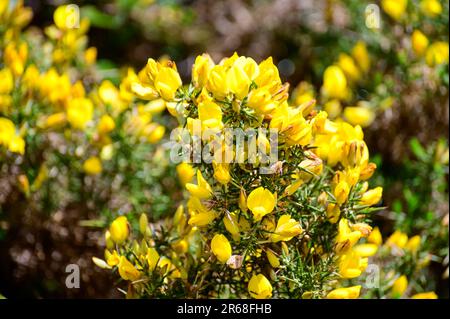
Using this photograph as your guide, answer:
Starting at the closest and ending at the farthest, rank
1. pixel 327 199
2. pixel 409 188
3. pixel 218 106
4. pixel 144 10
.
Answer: pixel 218 106 < pixel 327 199 < pixel 409 188 < pixel 144 10

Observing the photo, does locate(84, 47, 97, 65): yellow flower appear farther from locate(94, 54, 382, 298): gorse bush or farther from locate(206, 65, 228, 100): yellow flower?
locate(206, 65, 228, 100): yellow flower

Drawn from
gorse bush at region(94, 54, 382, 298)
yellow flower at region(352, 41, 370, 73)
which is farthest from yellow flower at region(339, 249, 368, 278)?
yellow flower at region(352, 41, 370, 73)

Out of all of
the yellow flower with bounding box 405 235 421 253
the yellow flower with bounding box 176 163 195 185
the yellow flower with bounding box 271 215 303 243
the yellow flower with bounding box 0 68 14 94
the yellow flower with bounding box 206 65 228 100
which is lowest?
the yellow flower with bounding box 405 235 421 253

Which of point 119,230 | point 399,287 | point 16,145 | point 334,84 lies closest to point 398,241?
point 399,287

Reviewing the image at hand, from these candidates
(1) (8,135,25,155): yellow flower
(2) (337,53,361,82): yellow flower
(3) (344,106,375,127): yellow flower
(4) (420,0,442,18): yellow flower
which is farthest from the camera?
(2) (337,53,361,82): yellow flower

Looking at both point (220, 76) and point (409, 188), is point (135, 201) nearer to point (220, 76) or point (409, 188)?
point (220, 76)

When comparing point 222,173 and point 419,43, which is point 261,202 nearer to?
point 222,173

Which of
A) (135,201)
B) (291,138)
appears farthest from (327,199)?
(135,201)
